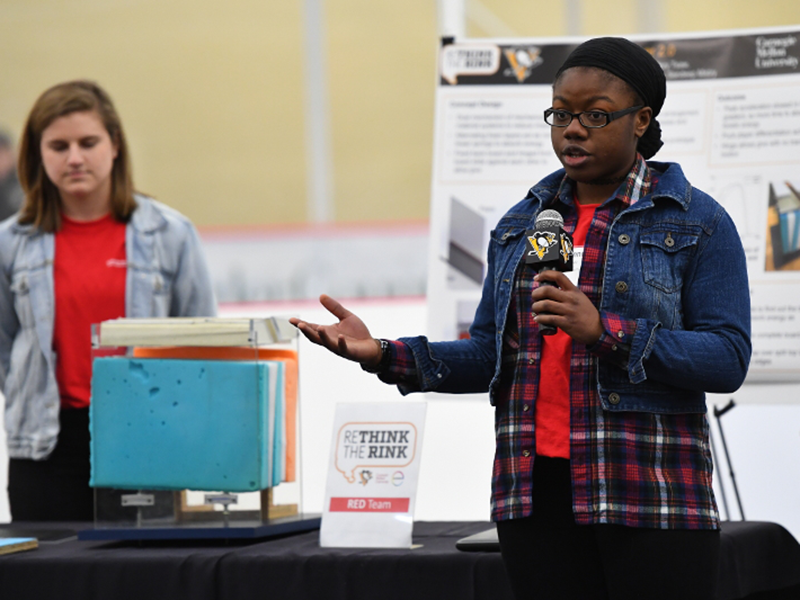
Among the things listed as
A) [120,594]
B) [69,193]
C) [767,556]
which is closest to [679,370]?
[767,556]

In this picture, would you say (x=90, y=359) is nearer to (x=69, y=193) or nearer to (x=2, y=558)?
(x=69, y=193)

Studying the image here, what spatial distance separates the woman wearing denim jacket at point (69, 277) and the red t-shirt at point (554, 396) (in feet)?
4.66

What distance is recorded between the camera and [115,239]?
2.54m

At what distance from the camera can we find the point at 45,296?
2463mm

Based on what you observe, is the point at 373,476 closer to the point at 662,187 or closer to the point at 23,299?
the point at 662,187

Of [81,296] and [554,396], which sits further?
[81,296]

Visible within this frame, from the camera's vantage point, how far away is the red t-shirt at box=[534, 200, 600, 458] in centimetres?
129

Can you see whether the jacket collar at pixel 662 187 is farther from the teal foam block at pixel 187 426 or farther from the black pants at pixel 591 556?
the teal foam block at pixel 187 426

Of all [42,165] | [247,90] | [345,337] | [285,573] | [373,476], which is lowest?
[285,573]

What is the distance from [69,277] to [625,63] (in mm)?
1647

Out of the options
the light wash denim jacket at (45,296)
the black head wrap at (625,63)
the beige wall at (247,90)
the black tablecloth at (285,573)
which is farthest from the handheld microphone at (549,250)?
the beige wall at (247,90)

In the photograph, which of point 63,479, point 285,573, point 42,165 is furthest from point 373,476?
point 42,165

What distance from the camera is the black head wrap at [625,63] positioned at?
4.23 feet

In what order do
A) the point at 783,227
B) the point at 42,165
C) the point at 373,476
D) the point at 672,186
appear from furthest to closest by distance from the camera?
the point at 783,227, the point at 42,165, the point at 373,476, the point at 672,186
